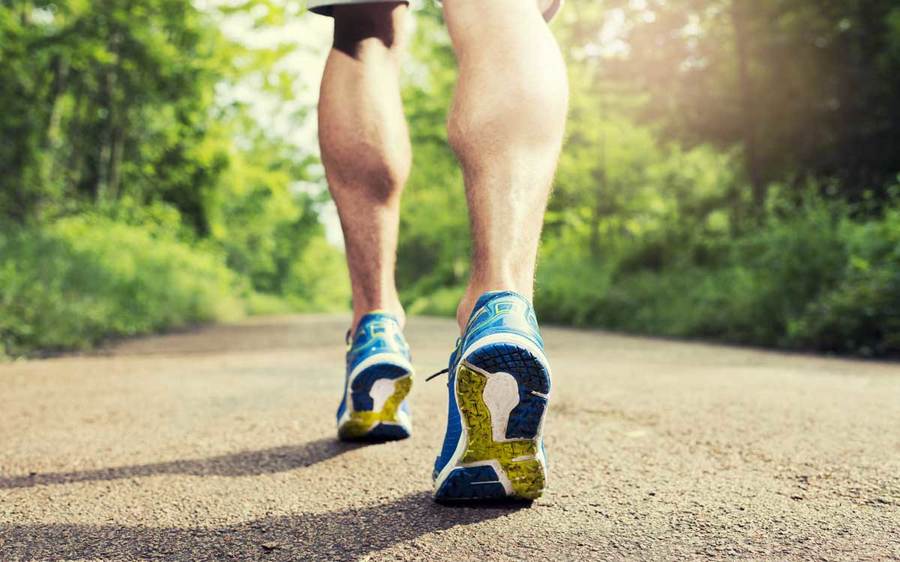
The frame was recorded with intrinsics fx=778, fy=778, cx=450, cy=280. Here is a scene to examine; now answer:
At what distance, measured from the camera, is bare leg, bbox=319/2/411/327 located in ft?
6.21

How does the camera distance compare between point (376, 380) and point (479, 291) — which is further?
point (376, 380)

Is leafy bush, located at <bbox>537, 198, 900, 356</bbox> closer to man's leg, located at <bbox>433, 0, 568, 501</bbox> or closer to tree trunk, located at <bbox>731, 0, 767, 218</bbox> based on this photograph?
tree trunk, located at <bbox>731, 0, 767, 218</bbox>

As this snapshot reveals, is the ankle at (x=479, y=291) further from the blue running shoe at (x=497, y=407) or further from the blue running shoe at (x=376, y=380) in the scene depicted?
the blue running shoe at (x=376, y=380)

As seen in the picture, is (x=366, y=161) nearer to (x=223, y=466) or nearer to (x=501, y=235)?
(x=501, y=235)

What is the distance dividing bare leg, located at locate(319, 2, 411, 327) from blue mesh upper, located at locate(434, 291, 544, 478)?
0.58 metres

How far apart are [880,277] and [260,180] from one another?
47.1 feet

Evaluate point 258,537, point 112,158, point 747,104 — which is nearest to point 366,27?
point 258,537

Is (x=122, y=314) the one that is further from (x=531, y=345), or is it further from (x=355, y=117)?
(x=531, y=345)

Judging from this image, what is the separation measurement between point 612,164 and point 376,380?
16.5m

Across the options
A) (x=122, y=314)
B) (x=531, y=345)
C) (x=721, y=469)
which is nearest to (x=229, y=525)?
(x=531, y=345)

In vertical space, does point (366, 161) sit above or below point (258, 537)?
above

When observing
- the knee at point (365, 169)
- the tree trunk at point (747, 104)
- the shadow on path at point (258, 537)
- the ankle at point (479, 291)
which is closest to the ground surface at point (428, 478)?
the shadow on path at point (258, 537)

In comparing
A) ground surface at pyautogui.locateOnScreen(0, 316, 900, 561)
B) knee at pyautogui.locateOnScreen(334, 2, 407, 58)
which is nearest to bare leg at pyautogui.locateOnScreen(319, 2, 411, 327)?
knee at pyautogui.locateOnScreen(334, 2, 407, 58)

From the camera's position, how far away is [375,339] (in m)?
1.79
